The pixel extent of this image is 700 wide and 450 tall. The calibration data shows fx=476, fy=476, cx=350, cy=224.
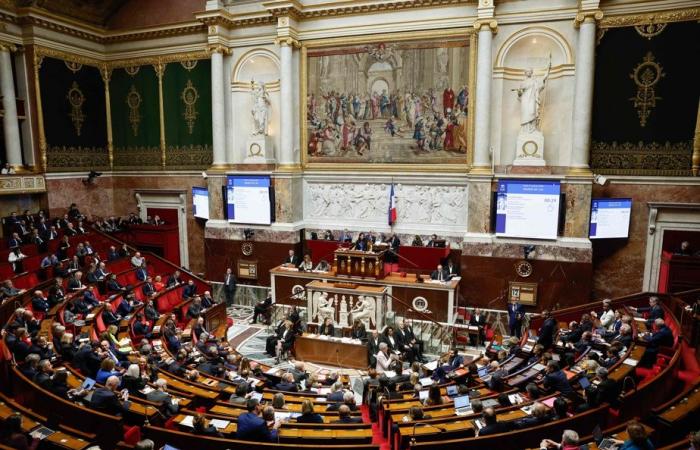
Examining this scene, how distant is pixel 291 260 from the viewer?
1798cm

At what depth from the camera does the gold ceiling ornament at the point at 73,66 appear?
20.2 metres

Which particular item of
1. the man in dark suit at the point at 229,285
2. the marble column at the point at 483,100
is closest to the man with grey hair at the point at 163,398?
the man in dark suit at the point at 229,285

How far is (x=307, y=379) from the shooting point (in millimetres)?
10188

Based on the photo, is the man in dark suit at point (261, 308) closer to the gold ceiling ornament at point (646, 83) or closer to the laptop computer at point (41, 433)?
the laptop computer at point (41, 433)

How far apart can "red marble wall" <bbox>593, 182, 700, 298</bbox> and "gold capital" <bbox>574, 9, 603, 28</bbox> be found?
5.23m

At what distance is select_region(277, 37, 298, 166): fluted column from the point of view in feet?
60.5

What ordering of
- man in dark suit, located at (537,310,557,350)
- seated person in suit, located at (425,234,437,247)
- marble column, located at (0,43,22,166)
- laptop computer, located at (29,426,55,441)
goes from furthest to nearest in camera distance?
marble column, located at (0,43,22,166) < seated person in suit, located at (425,234,437,247) < man in dark suit, located at (537,310,557,350) < laptop computer, located at (29,426,55,441)

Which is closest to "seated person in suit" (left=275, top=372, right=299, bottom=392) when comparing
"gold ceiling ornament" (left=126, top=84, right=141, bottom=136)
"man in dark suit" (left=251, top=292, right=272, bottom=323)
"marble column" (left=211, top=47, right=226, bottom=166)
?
"man in dark suit" (left=251, top=292, right=272, bottom=323)

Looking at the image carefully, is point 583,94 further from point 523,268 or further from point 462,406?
point 462,406

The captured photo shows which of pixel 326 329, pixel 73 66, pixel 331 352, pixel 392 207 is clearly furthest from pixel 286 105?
pixel 331 352

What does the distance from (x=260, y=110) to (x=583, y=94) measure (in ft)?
38.5

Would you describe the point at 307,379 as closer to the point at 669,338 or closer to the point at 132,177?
the point at 669,338

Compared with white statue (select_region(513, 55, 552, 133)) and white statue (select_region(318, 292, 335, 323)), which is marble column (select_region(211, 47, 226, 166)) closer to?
white statue (select_region(318, 292, 335, 323))

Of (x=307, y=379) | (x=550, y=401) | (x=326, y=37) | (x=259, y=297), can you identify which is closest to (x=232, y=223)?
(x=259, y=297)
